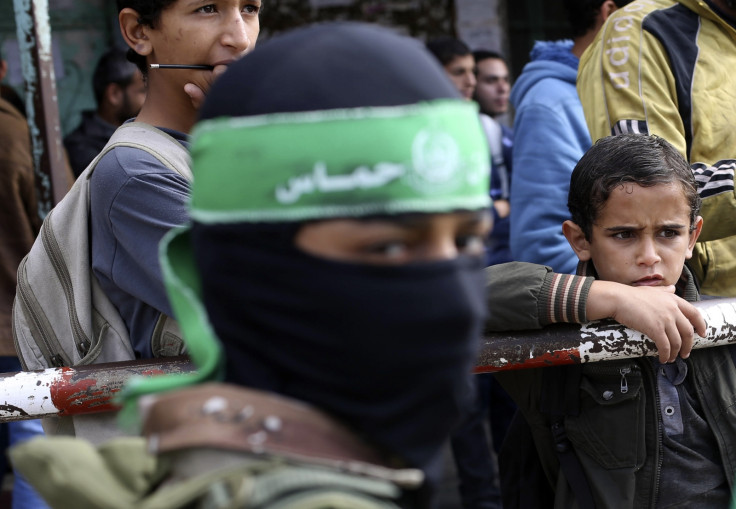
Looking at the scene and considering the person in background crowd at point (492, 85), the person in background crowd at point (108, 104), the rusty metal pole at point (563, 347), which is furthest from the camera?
the person in background crowd at point (492, 85)

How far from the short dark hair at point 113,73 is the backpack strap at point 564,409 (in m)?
3.45

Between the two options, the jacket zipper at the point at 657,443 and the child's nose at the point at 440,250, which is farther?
the jacket zipper at the point at 657,443

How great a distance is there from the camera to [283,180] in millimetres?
1041

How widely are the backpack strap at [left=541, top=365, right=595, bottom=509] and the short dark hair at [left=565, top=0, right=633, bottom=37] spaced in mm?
1892

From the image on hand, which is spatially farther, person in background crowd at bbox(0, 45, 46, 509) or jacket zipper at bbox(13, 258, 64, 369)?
person in background crowd at bbox(0, 45, 46, 509)

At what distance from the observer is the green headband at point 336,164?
103cm

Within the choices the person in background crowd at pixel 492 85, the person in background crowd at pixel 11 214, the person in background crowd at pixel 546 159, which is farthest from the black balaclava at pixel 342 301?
the person in background crowd at pixel 492 85

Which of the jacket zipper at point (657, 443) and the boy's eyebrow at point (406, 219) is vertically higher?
the boy's eyebrow at point (406, 219)

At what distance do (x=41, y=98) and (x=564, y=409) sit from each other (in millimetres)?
2084

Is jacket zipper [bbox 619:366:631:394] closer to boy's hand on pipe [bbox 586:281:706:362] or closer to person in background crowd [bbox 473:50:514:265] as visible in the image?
boy's hand on pipe [bbox 586:281:706:362]

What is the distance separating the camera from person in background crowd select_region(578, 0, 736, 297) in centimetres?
259

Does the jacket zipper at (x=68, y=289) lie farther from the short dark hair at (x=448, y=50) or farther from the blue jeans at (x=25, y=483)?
the short dark hair at (x=448, y=50)

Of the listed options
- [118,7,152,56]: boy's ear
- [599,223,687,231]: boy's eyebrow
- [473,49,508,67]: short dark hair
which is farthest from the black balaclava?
[473,49,508,67]: short dark hair

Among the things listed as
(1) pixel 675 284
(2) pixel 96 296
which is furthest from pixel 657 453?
(2) pixel 96 296
